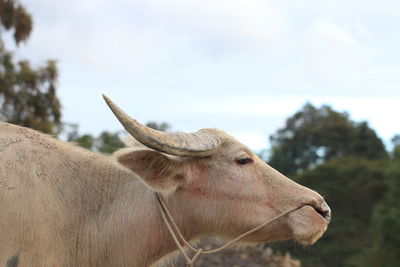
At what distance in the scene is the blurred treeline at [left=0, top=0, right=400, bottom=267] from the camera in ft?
87.0

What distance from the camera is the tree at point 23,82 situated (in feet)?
86.6

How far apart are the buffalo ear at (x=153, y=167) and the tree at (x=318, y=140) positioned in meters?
67.1

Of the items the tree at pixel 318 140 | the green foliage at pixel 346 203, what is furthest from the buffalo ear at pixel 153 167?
the tree at pixel 318 140

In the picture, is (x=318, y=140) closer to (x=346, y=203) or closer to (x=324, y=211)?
(x=346, y=203)

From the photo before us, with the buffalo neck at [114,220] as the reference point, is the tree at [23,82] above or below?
above

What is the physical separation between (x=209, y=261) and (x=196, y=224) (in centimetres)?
824

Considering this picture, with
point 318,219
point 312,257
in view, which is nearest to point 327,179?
point 312,257

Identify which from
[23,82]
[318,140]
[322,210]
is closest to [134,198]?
[322,210]

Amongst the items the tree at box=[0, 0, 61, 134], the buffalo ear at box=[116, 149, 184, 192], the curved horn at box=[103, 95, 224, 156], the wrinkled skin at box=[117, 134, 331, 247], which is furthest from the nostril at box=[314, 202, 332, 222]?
the tree at box=[0, 0, 61, 134]

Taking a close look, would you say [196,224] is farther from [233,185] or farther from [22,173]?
[22,173]

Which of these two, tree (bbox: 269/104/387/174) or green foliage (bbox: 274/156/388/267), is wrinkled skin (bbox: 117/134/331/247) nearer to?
green foliage (bbox: 274/156/388/267)

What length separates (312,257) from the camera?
175 ft

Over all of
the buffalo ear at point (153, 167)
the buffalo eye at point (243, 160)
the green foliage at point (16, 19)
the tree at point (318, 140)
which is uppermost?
the tree at point (318, 140)

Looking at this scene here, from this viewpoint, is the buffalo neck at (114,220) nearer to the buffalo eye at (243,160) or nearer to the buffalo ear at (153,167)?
the buffalo ear at (153,167)
